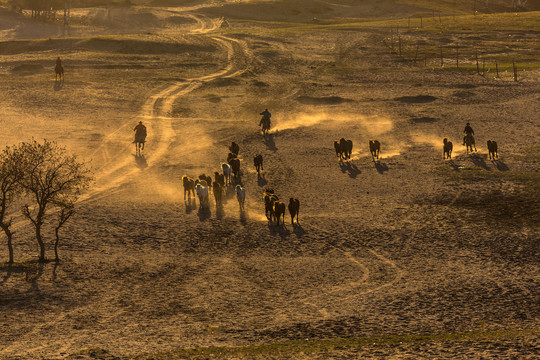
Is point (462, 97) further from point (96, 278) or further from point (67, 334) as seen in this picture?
point (67, 334)

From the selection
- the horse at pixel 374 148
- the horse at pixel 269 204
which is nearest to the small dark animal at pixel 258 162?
the horse at pixel 374 148

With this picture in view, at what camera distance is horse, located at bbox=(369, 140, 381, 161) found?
41.0 m

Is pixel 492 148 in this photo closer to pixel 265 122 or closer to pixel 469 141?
pixel 469 141

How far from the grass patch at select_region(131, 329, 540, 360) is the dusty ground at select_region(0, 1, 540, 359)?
0.08m

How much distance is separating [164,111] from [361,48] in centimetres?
3991

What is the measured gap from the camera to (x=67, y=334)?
66.0 ft

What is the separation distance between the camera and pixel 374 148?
41.1 m

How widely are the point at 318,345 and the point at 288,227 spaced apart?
11.2 metres

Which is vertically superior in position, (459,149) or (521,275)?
(459,149)

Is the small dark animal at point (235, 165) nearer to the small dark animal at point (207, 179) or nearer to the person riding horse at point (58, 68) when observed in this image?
the small dark animal at point (207, 179)

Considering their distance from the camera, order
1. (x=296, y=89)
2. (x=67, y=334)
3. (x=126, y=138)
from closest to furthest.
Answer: (x=67, y=334) → (x=126, y=138) → (x=296, y=89)

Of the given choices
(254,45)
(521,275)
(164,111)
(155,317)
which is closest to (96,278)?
(155,317)

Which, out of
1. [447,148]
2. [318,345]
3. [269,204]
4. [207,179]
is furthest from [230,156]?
[318,345]

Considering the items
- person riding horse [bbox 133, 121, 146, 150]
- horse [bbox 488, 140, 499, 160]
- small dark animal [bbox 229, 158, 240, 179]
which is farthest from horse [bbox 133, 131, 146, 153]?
horse [bbox 488, 140, 499, 160]
